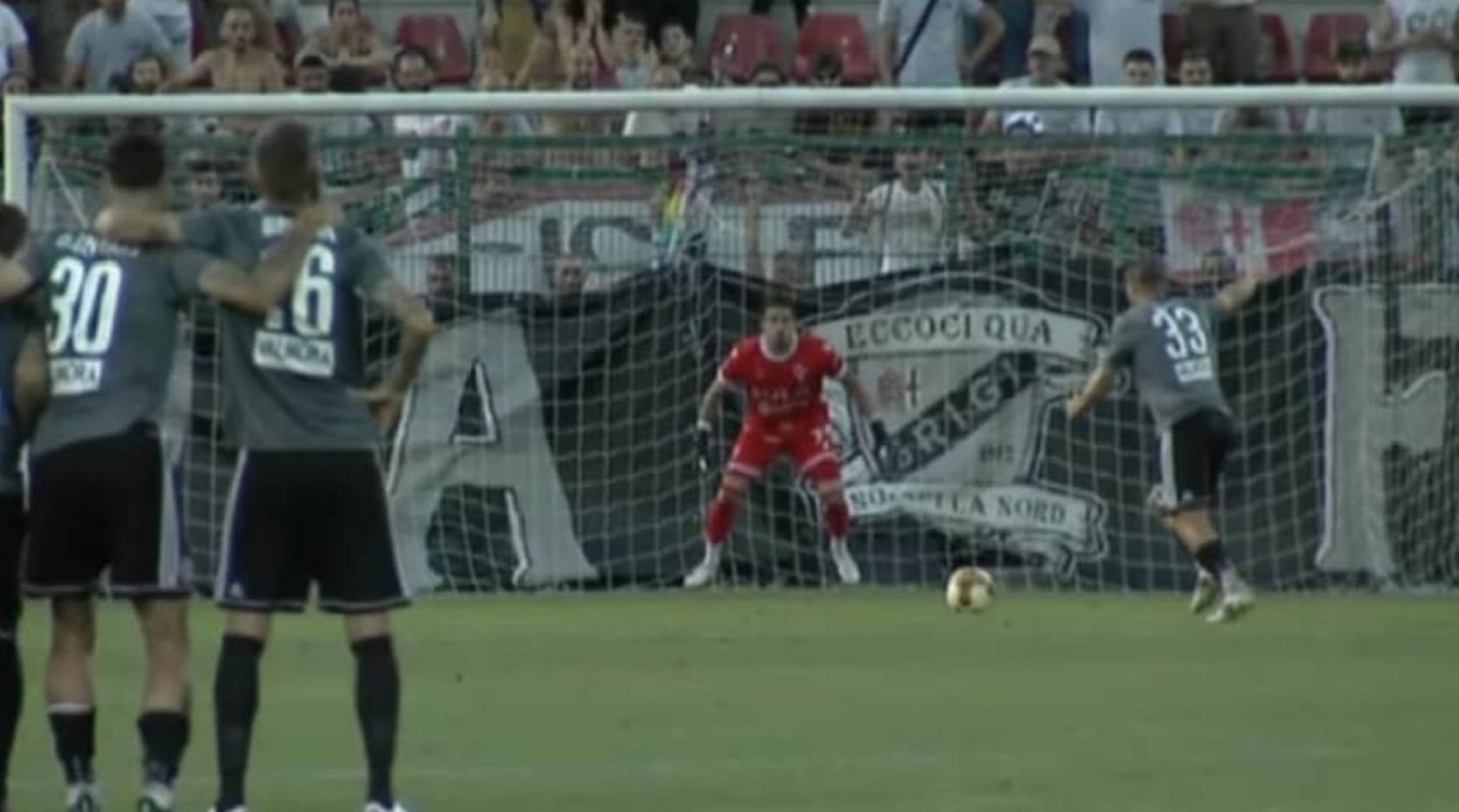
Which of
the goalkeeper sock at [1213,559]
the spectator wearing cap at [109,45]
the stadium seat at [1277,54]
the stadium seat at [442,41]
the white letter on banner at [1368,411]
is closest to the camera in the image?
the goalkeeper sock at [1213,559]

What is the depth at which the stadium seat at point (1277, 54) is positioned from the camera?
28.0 meters

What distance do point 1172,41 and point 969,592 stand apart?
23.2ft

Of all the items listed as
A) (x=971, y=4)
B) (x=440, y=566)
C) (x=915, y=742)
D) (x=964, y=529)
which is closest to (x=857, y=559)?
(x=964, y=529)

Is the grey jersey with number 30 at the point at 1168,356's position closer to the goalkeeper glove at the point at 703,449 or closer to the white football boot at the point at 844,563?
the white football boot at the point at 844,563

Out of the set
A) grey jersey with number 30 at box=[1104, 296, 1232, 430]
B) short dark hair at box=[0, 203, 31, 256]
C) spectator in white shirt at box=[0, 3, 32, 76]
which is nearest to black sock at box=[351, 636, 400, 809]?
short dark hair at box=[0, 203, 31, 256]

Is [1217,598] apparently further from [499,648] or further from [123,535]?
[123,535]

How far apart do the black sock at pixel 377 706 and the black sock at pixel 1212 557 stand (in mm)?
9454

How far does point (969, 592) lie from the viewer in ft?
70.9

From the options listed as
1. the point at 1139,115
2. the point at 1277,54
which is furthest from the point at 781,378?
the point at 1277,54

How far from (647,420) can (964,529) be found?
190cm

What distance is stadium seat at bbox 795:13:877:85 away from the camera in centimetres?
2720

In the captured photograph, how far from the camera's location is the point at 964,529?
23.8 metres

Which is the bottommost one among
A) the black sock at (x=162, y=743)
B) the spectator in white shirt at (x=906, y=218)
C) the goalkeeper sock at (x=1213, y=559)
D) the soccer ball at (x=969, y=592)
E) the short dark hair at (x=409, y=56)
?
the soccer ball at (x=969, y=592)

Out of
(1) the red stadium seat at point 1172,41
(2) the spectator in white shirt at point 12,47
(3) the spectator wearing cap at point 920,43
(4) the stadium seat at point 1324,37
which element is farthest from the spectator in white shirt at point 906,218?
(2) the spectator in white shirt at point 12,47
